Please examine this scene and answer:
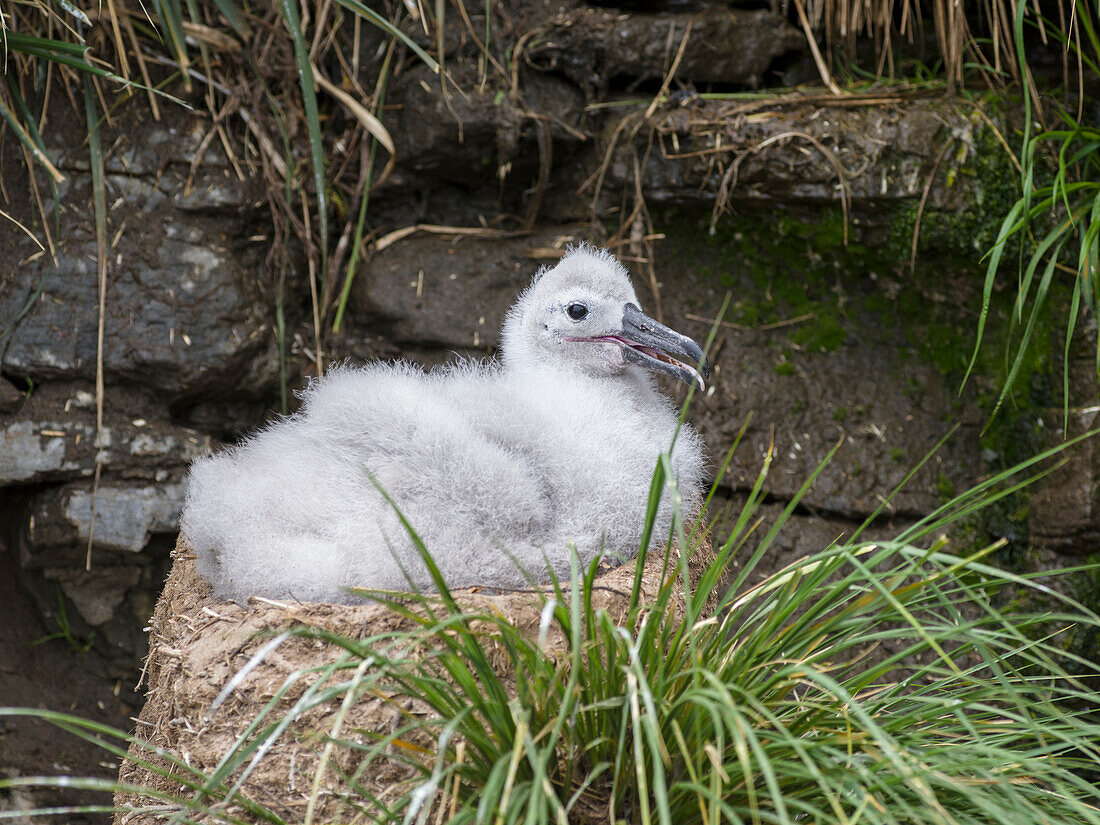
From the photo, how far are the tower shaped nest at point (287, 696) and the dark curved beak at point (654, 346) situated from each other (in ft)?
2.17

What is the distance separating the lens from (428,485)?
223cm

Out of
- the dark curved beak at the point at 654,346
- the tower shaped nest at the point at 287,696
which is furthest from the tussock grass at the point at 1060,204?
the tower shaped nest at the point at 287,696

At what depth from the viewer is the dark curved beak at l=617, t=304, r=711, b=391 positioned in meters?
2.73

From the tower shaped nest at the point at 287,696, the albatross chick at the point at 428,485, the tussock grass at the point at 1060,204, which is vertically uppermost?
the tussock grass at the point at 1060,204

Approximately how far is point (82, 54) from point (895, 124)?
284 centimetres

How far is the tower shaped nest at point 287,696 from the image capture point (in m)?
2.00

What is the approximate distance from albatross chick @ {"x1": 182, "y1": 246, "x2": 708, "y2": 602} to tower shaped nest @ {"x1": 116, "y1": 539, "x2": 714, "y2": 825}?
0.30ft

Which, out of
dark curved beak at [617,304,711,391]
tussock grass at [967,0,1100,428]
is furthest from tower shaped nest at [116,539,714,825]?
tussock grass at [967,0,1100,428]

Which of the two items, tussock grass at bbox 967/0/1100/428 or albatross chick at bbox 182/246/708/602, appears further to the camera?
tussock grass at bbox 967/0/1100/428

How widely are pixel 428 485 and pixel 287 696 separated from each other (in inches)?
20.9

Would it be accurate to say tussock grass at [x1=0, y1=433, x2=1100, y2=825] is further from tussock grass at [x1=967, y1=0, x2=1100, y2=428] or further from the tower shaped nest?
tussock grass at [x1=967, y1=0, x2=1100, y2=428]

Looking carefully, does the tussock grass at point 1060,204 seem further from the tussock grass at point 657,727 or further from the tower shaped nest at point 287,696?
the tower shaped nest at point 287,696

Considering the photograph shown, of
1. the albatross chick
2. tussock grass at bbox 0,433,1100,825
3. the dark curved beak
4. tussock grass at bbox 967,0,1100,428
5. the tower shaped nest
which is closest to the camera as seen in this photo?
tussock grass at bbox 0,433,1100,825

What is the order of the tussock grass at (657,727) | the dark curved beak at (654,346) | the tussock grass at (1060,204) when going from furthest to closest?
the tussock grass at (1060,204)
the dark curved beak at (654,346)
the tussock grass at (657,727)
